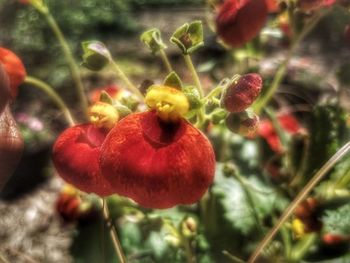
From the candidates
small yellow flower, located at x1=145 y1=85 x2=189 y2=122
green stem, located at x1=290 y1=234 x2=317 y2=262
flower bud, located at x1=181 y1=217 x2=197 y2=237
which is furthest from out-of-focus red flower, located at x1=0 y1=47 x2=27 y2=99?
green stem, located at x1=290 y1=234 x2=317 y2=262

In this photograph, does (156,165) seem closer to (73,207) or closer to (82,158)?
(82,158)

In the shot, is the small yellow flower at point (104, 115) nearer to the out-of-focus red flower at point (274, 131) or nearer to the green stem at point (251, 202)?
the green stem at point (251, 202)

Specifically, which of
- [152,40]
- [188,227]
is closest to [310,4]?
[152,40]

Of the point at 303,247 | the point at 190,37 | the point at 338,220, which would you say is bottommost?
the point at 303,247

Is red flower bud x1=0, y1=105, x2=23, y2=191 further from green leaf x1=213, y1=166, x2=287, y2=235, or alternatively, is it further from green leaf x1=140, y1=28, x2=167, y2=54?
green leaf x1=213, y1=166, x2=287, y2=235

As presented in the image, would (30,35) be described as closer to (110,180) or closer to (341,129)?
(341,129)

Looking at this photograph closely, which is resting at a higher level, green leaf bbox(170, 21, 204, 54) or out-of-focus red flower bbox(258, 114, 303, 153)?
green leaf bbox(170, 21, 204, 54)

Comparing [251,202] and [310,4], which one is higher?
[310,4]
